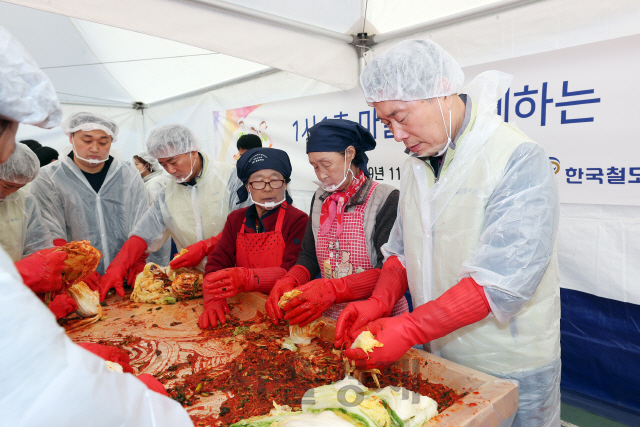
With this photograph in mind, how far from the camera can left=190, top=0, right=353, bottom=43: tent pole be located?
2.79 m

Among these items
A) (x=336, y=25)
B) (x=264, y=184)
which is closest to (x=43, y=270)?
(x=264, y=184)

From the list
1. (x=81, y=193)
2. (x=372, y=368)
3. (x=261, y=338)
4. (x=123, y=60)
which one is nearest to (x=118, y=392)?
(x=372, y=368)

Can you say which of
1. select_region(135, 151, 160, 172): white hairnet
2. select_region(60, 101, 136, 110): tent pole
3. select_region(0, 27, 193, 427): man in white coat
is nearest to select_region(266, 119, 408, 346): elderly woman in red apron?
select_region(0, 27, 193, 427): man in white coat

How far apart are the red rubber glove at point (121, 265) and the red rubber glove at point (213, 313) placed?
90 centimetres

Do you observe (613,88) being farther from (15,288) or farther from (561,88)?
(15,288)

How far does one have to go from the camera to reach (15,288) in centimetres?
69

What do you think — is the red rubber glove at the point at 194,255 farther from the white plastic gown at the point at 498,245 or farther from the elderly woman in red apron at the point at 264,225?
the white plastic gown at the point at 498,245

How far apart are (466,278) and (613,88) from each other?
1752 mm

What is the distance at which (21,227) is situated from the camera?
9.89 feet

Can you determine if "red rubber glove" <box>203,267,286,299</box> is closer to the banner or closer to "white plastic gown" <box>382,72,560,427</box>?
"white plastic gown" <box>382,72,560,427</box>

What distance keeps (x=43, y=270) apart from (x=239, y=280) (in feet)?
3.46

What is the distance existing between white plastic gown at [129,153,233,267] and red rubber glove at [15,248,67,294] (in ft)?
4.09

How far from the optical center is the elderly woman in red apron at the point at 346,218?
7.32 feet

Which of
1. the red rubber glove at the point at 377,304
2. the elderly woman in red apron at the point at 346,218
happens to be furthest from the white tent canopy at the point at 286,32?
the red rubber glove at the point at 377,304
